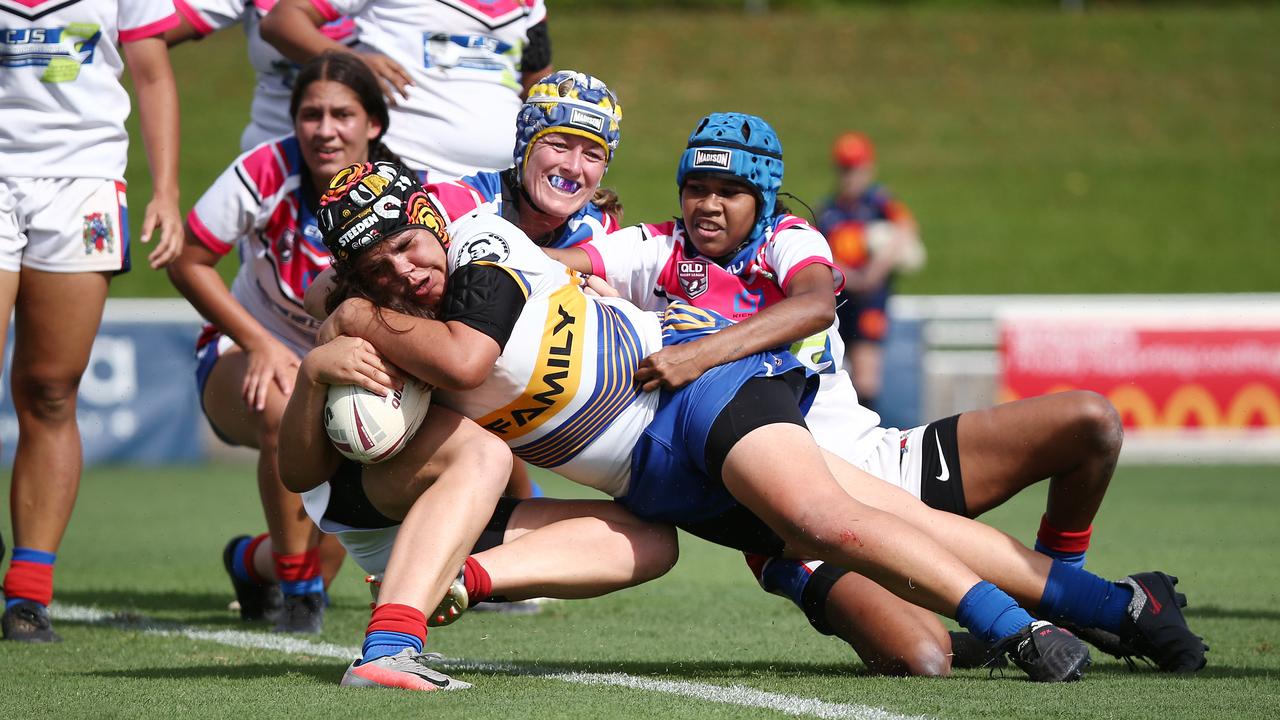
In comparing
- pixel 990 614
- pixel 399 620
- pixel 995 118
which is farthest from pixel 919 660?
pixel 995 118

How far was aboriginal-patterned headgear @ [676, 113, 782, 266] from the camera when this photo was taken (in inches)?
167

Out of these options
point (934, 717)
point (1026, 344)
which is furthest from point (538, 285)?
point (1026, 344)

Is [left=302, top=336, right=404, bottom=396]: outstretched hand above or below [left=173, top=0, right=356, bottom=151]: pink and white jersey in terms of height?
below

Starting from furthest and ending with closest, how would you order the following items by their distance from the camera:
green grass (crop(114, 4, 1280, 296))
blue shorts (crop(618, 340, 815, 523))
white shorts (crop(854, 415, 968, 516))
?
green grass (crop(114, 4, 1280, 296)) → white shorts (crop(854, 415, 968, 516)) → blue shorts (crop(618, 340, 815, 523))

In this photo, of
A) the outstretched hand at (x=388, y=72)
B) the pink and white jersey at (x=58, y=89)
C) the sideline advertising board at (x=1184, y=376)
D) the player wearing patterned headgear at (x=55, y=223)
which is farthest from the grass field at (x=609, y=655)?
the sideline advertising board at (x=1184, y=376)

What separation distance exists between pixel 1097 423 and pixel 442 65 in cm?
276

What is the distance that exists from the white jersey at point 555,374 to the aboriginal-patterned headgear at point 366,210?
0.15 metres

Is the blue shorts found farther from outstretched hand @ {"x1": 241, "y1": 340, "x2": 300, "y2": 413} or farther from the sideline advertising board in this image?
the sideline advertising board

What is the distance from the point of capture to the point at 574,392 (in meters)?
A: 3.79

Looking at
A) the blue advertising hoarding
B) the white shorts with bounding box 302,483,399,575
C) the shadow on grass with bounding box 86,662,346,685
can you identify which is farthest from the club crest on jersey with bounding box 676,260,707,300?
the blue advertising hoarding

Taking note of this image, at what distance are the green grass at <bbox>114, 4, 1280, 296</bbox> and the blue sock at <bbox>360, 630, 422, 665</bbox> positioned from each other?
16.1 m

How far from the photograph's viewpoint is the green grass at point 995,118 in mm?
21828

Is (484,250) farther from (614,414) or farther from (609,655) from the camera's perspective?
(609,655)

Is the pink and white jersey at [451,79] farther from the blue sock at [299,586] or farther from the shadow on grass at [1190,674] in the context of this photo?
the shadow on grass at [1190,674]
